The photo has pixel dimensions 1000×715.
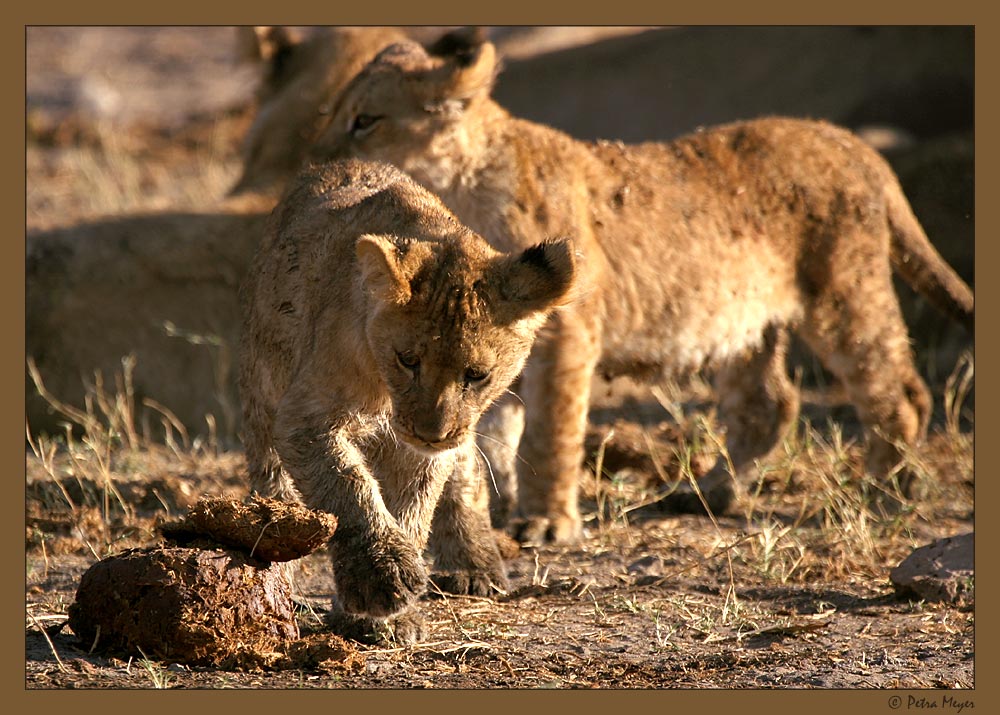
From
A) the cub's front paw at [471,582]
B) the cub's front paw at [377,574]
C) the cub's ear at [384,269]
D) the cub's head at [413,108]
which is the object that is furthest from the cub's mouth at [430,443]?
the cub's head at [413,108]

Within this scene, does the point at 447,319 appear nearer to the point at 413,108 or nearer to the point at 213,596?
the point at 213,596

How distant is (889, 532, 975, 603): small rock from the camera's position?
5.44 meters

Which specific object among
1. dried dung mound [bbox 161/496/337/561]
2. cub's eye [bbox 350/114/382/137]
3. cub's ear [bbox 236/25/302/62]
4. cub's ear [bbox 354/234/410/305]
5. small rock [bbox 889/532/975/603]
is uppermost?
cub's ear [bbox 236/25/302/62]

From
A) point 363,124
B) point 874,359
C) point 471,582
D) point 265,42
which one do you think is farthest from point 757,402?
point 265,42

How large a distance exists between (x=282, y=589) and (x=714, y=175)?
3578mm

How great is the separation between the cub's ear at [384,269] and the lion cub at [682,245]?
216 cm

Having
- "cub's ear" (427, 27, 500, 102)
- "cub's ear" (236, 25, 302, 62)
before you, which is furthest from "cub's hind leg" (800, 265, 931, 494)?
"cub's ear" (236, 25, 302, 62)

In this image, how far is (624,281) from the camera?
6988 mm

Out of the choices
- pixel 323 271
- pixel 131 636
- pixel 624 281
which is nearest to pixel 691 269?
pixel 624 281

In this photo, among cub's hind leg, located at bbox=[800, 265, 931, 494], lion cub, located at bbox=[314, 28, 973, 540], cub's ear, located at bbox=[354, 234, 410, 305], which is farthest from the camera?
cub's hind leg, located at bbox=[800, 265, 931, 494]

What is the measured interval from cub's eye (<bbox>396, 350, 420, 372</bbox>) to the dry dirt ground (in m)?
0.86

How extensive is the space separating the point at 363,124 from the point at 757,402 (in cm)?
248

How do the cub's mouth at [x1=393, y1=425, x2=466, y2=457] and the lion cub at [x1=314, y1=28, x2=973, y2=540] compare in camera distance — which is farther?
the lion cub at [x1=314, y1=28, x2=973, y2=540]

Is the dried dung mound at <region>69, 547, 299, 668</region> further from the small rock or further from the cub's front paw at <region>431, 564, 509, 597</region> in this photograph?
the small rock
